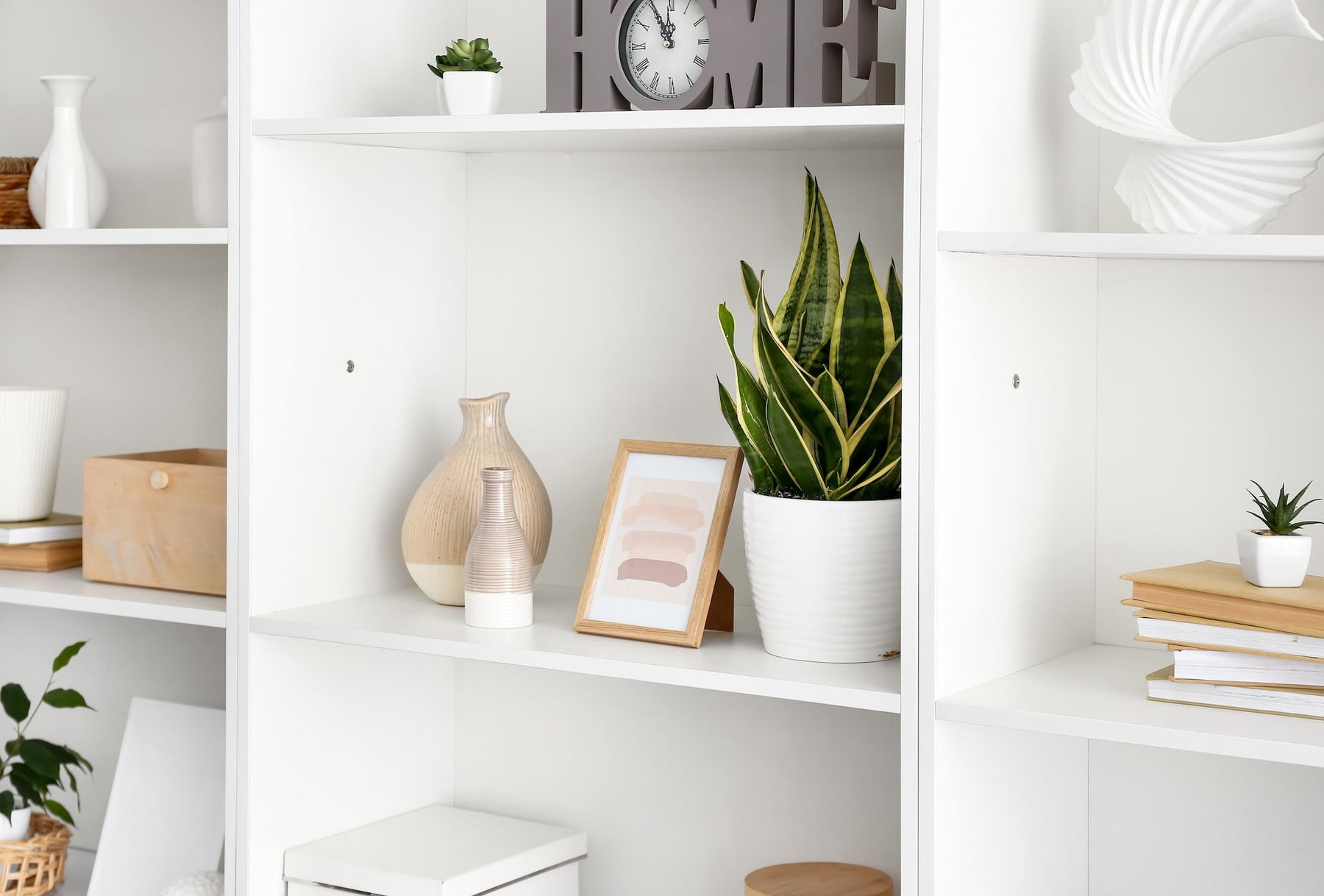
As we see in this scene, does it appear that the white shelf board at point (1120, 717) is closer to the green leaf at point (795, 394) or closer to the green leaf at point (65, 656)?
the green leaf at point (795, 394)

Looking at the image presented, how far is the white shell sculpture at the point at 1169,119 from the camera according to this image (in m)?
1.12

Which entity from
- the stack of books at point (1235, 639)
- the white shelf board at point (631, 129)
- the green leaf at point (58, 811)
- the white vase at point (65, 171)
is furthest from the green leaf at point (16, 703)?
the stack of books at point (1235, 639)

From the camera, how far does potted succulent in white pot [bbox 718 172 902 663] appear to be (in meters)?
1.26

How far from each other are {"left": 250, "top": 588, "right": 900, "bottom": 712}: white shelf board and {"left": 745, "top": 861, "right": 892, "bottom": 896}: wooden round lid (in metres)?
0.23

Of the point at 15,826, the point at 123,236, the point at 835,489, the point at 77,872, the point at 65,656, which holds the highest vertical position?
the point at 123,236

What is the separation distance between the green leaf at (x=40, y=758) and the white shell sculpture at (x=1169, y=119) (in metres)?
1.42

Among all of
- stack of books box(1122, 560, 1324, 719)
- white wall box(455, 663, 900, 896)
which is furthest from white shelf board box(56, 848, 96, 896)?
stack of books box(1122, 560, 1324, 719)

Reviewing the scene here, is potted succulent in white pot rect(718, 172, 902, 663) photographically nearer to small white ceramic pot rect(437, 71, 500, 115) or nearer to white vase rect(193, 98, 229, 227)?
small white ceramic pot rect(437, 71, 500, 115)

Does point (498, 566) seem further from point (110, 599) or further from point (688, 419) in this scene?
point (110, 599)

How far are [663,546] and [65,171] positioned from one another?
2.99 ft

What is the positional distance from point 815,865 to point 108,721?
3.71ft

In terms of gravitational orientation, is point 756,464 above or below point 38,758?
above

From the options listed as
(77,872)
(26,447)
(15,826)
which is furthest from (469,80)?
(77,872)

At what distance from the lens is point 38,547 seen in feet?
5.88
